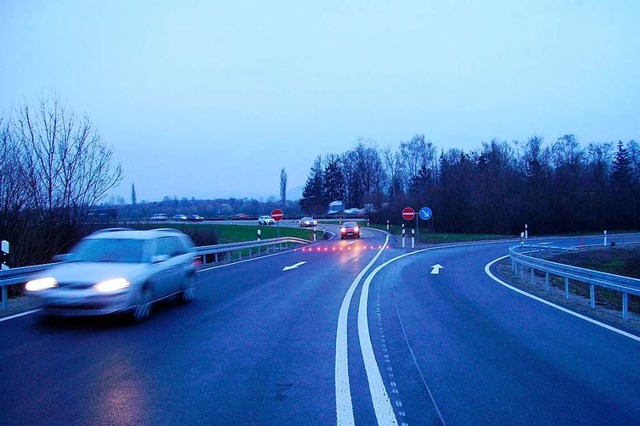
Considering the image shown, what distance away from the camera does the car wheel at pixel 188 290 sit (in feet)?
40.7

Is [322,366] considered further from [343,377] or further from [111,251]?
[111,251]

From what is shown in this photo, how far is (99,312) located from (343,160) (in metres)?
106

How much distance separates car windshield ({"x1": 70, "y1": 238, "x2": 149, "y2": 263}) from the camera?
10.6 metres

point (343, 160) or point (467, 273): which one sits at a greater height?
point (343, 160)

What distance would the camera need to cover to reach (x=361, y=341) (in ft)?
28.5

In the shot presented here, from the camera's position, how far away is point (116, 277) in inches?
378

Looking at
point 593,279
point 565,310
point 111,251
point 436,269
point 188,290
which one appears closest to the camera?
point 111,251

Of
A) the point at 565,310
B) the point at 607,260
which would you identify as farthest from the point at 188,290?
the point at 607,260

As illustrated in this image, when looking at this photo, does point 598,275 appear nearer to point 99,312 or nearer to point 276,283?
point 276,283

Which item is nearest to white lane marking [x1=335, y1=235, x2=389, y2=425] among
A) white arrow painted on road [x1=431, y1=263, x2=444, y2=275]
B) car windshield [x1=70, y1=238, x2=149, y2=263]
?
car windshield [x1=70, y1=238, x2=149, y2=263]

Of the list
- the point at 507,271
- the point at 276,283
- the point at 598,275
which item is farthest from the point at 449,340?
the point at 507,271

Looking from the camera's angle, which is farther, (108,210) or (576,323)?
(108,210)

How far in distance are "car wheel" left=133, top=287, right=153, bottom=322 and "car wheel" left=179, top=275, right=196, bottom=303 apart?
1.83 meters

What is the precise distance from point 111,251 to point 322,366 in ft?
18.4
